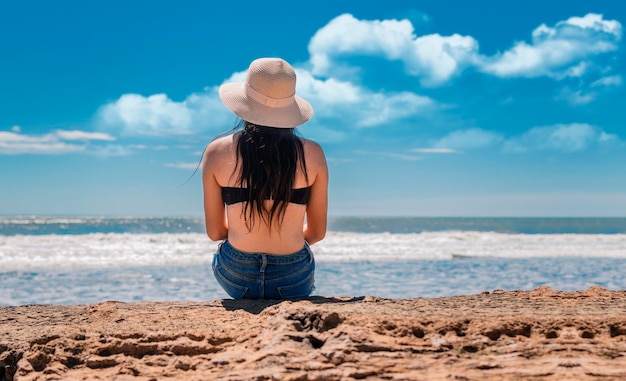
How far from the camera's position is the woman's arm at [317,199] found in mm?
3107

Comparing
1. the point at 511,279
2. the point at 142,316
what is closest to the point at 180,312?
the point at 142,316

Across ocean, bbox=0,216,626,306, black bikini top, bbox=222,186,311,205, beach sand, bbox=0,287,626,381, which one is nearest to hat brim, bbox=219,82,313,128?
black bikini top, bbox=222,186,311,205

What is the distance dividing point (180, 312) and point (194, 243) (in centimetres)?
1369

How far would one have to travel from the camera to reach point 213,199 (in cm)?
319

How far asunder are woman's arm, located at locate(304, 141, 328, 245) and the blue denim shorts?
0.62 feet

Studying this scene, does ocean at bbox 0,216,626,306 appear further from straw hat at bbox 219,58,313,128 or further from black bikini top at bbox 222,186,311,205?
straw hat at bbox 219,58,313,128

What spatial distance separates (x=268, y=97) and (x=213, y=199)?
661 millimetres

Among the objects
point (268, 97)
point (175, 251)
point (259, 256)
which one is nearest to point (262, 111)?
point (268, 97)

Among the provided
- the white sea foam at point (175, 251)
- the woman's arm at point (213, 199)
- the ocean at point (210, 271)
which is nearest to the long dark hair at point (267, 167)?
the woman's arm at point (213, 199)

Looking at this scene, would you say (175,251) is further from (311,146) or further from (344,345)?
(344,345)

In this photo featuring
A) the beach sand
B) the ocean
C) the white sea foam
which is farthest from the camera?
the white sea foam

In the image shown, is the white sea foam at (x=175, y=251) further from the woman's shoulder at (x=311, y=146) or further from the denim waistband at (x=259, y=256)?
the woman's shoulder at (x=311, y=146)

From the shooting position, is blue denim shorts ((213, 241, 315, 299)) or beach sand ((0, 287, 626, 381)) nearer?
beach sand ((0, 287, 626, 381))

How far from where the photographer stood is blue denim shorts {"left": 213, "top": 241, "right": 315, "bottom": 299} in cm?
312
